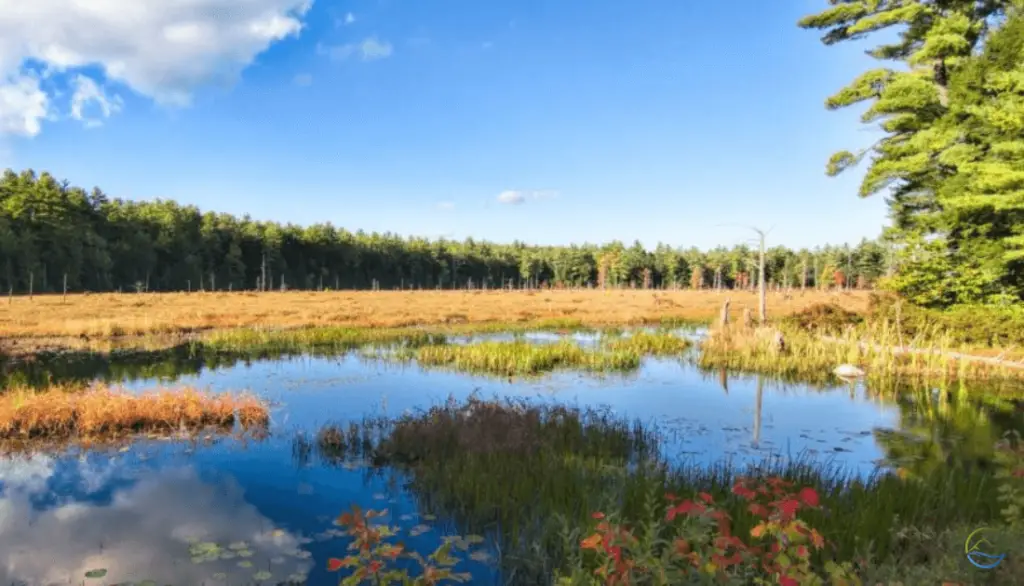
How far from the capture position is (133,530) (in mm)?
7402

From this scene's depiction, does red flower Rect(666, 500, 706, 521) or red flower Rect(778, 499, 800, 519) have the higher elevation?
red flower Rect(778, 499, 800, 519)

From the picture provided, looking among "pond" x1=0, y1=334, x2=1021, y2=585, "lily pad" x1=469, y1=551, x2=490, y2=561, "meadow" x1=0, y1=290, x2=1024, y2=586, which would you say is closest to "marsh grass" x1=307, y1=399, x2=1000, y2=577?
"meadow" x1=0, y1=290, x2=1024, y2=586

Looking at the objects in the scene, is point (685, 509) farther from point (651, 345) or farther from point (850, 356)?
point (651, 345)

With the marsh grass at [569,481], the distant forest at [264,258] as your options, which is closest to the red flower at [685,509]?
the marsh grass at [569,481]

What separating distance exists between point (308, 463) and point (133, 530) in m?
3.05

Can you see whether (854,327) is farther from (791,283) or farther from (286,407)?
(791,283)

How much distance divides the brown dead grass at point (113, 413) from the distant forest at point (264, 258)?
2683 centimetres

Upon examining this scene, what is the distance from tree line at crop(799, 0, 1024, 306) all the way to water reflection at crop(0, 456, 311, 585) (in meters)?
23.5

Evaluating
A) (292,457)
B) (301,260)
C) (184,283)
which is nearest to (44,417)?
(292,457)

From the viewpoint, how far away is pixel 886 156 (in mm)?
24578

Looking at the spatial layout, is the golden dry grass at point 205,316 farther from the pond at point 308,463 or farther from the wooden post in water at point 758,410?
the wooden post in water at point 758,410

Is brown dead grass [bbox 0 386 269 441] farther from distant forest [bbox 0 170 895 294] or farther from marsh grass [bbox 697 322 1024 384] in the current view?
distant forest [bbox 0 170 895 294]

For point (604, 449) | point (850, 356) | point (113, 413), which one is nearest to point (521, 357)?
point (604, 449)

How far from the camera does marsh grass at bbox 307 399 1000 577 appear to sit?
6.30m
